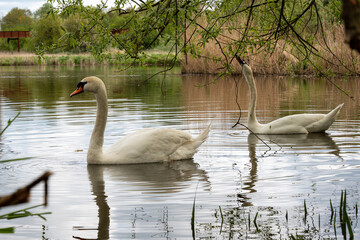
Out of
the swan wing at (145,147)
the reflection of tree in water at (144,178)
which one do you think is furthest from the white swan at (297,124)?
the swan wing at (145,147)

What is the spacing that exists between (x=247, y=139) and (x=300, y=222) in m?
5.83

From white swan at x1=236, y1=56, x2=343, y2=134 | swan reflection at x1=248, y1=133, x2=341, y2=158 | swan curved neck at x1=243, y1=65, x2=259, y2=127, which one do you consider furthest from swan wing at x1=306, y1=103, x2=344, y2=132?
swan curved neck at x1=243, y1=65, x2=259, y2=127

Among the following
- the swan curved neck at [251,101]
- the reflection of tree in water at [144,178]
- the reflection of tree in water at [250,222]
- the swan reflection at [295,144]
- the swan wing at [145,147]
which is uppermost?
the swan curved neck at [251,101]

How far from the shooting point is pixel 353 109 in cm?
1496

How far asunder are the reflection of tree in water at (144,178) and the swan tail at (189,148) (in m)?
0.09

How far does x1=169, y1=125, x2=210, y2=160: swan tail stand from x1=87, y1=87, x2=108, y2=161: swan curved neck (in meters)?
1.07

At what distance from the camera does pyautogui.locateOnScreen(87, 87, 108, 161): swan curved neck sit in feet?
26.4

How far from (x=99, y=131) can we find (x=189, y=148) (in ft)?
4.39

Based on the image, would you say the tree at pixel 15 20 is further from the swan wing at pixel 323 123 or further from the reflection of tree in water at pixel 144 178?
the reflection of tree in water at pixel 144 178

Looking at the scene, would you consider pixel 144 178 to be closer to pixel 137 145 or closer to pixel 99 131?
pixel 137 145

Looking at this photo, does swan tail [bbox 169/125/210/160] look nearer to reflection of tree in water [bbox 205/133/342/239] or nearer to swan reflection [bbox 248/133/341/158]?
reflection of tree in water [bbox 205/133/342/239]

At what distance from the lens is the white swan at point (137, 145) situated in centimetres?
802

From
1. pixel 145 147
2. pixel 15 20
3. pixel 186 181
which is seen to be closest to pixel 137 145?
pixel 145 147

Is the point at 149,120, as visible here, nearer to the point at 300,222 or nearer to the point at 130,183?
the point at 130,183
